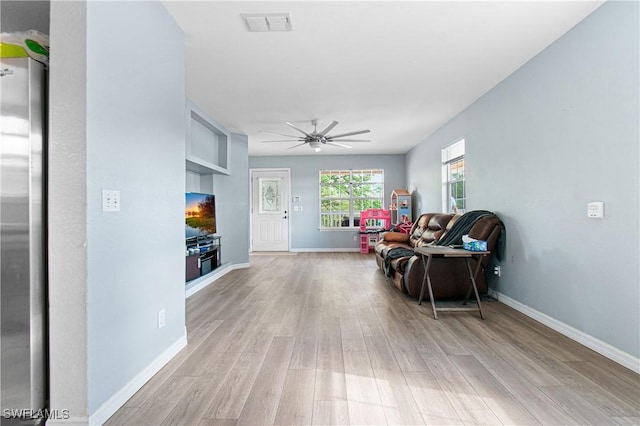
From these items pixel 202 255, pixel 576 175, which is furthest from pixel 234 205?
pixel 576 175

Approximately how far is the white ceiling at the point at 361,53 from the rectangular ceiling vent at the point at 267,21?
52mm

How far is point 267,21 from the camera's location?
2.46m

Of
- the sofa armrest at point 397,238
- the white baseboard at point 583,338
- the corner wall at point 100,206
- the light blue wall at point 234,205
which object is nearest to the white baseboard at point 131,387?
the corner wall at point 100,206

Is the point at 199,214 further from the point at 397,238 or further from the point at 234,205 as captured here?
the point at 397,238

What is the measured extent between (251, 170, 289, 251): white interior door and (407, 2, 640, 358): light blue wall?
17.9 feet

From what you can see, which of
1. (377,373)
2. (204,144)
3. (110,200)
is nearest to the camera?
(110,200)

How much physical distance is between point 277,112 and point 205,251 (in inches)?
90.7

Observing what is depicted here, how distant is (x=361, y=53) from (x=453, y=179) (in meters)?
3.21

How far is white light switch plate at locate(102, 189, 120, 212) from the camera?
1617 mm

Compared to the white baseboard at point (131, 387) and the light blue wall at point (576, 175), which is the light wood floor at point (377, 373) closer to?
the white baseboard at point (131, 387)

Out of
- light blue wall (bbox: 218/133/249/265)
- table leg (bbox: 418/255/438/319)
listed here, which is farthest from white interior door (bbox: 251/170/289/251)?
table leg (bbox: 418/255/438/319)

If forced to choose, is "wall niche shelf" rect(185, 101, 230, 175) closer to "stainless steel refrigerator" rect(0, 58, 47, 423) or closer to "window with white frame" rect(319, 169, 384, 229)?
"stainless steel refrigerator" rect(0, 58, 47, 423)

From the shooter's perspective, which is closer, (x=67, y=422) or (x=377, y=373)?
(x=67, y=422)

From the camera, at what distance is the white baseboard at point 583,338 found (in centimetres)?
210
